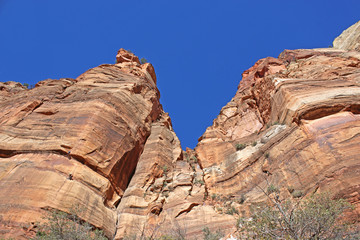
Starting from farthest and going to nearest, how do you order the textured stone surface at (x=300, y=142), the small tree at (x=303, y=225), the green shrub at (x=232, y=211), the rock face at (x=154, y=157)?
1. the green shrub at (x=232, y=211)
2. the rock face at (x=154, y=157)
3. the textured stone surface at (x=300, y=142)
4. the small tree at (x=303, y=225)

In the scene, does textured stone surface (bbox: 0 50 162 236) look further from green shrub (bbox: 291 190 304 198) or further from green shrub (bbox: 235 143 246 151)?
green shrub (bbox: 291 190 304 198)

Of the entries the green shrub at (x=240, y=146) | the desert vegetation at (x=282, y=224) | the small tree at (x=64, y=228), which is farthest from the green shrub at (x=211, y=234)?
the green shrub at (x=240, y=146)

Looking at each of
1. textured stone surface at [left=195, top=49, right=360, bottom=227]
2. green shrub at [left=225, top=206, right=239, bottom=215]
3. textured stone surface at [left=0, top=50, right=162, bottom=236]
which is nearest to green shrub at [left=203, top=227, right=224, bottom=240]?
green shrub at [left=225, top=206, right=239, bottom=215]

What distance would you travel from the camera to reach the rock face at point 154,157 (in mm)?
17297

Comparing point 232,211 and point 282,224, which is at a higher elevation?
point 232,211

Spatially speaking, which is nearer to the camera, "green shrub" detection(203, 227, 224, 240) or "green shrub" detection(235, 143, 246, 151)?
"green shrub" detection(203, 227, 224, 240)

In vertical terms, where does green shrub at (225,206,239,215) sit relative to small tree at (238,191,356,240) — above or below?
above

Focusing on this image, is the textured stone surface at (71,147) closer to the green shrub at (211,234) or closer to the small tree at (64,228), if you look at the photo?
the small tree at (64,228)

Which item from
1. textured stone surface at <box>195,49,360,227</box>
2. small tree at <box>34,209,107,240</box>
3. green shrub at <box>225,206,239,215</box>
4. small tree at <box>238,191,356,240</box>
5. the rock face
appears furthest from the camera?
green shrub at <box>225,206,239,215</box>

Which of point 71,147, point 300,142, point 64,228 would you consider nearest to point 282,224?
point 300,142

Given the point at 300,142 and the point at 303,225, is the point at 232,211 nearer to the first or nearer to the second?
the point at 300,142

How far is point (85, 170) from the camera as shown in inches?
792

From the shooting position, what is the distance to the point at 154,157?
27656 millimetres

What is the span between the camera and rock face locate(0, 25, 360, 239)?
56.7 ft
